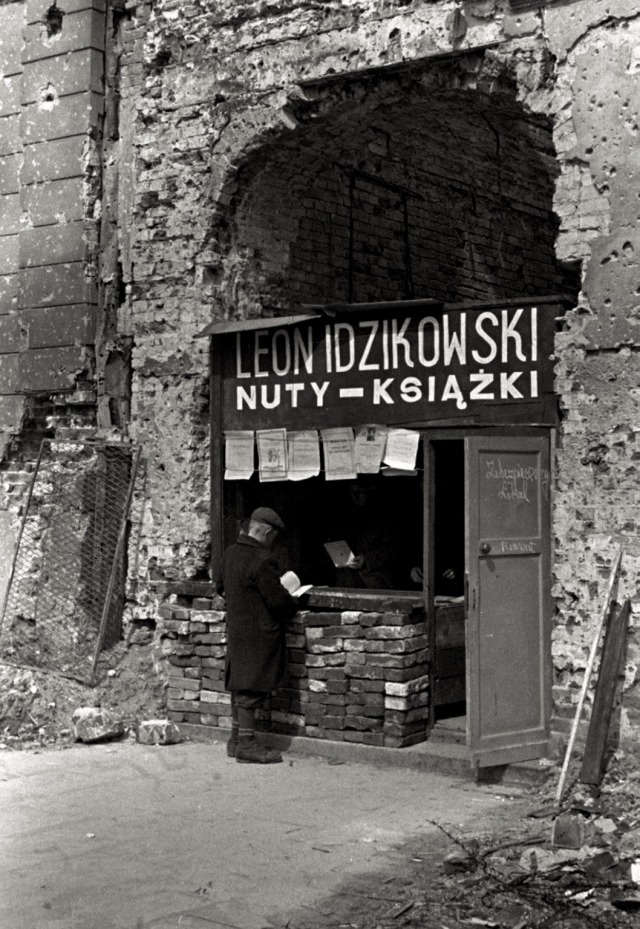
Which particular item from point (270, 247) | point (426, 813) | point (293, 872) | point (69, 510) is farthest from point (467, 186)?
point (293, 872)

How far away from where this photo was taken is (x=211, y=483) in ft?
30.5

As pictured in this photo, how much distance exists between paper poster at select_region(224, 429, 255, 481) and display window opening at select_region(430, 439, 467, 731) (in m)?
1.32

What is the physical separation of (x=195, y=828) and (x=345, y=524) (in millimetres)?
3884

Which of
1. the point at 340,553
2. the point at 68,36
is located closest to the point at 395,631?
the point at 340,553

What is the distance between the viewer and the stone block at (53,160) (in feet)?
32.8

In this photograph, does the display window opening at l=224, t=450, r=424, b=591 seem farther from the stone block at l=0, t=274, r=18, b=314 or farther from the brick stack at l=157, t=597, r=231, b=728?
the stone block at l=0, t=274, r=18, b=314

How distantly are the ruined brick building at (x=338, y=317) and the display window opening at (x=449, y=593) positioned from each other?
1.2 inches

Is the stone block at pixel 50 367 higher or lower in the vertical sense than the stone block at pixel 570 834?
higher

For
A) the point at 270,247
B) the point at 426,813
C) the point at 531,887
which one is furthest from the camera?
the point at 270,247

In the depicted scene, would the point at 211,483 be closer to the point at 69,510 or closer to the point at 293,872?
the point at 69,510

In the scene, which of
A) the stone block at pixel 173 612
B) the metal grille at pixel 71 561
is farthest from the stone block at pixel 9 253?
the stone block at pixel 173 612

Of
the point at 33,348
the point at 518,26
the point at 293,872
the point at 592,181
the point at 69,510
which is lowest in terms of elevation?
the point at 293,872

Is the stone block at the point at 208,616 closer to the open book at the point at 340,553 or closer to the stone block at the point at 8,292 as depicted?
the open book at the point at 340,553

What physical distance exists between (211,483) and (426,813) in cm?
321
